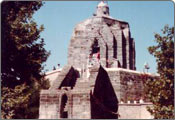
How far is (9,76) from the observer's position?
41.1ft

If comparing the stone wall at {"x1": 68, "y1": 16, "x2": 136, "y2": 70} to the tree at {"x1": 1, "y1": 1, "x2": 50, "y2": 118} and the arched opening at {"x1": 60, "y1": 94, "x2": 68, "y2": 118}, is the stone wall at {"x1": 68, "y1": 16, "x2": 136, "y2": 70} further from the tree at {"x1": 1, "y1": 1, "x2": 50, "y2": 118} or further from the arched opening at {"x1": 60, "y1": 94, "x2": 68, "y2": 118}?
the tree at {"x1": 1, "y1": 1, "x2": 50, "y2": 118}

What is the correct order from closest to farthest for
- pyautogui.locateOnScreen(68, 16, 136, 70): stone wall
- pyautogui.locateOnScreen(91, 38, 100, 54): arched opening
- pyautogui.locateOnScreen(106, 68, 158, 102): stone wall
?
pyautogui.locateOnScreen(106, 68, 158, 102): stone wall < pyautogui.locateOnScreen(68, 16, 136, 70): stone wall < pyautogui.locateOnScreen(91, 38, 100, 54): arched opening

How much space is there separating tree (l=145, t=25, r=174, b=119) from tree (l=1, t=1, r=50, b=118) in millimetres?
5370

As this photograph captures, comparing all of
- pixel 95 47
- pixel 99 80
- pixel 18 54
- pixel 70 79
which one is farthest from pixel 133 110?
pixel 95 47

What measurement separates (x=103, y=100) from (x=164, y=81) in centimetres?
657

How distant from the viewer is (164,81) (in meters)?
12.7

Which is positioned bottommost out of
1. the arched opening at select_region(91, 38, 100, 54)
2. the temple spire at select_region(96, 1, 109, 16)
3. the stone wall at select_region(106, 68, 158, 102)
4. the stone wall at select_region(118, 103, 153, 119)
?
the stone wall at select_region(118, 103, 153, 119)

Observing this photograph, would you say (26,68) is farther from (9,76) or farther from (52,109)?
(52,109)

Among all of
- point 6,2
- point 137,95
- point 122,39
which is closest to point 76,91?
point 6,2

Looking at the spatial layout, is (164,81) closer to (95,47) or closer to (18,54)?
(18,54)

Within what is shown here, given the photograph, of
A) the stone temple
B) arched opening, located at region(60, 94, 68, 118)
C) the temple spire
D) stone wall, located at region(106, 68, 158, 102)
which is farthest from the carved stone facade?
arched opening, located at region(60, 94, 68, 118)

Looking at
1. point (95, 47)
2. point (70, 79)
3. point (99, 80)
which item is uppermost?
point (95, 47)

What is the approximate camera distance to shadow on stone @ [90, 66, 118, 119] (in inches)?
598

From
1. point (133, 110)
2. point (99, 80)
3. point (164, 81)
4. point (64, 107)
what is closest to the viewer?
point (164, 81)
